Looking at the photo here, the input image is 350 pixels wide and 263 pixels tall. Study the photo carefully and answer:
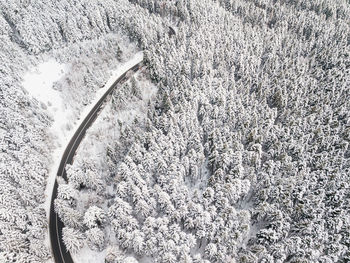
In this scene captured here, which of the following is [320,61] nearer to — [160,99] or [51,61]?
[160,99]

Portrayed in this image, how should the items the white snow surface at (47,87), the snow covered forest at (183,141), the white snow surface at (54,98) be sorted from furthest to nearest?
the white snow surface at (47,87)
the white snow surface at (54,98)
the snow covered forest at (183,141)

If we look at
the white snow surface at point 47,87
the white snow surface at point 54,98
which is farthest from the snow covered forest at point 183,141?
the white snow surface at point 47,87

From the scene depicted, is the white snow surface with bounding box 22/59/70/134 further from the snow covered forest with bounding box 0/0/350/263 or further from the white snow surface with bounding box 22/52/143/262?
the snow covered forest with bounding box 0/0/350/263

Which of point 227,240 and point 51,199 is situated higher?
point 227,240

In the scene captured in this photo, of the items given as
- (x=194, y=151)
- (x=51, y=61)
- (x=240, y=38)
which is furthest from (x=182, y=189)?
(x=240, y=38)

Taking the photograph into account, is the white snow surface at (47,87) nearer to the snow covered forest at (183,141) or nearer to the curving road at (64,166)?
the snow covered forest at (183,141)

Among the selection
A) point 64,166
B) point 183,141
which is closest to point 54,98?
point 64,166
